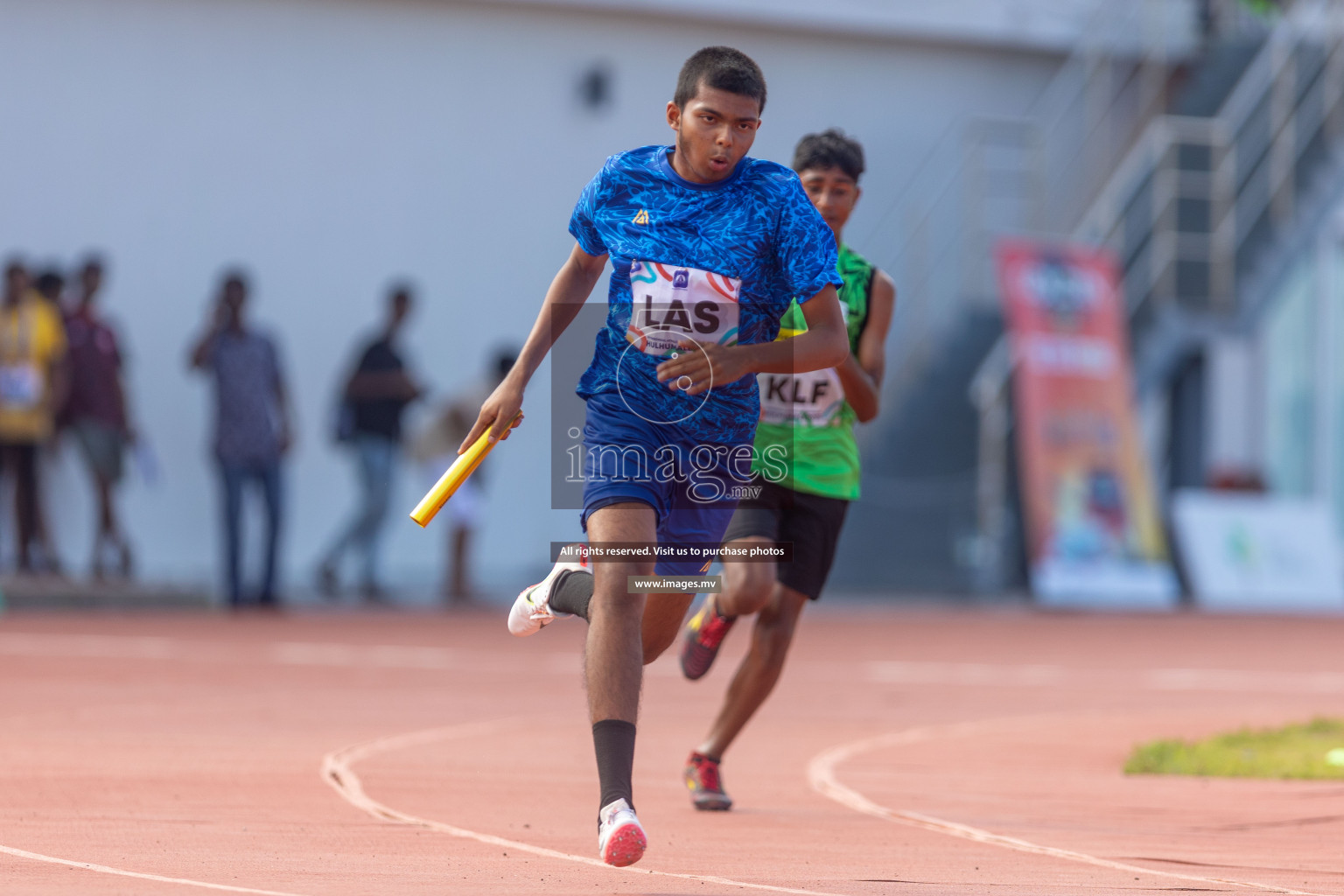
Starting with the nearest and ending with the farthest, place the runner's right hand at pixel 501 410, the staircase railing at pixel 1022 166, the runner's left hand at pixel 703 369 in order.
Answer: the runner's left hand at pixel 703 369, the runner's right hand at pixel 501 410, the staircase railing at pixel 1022 166

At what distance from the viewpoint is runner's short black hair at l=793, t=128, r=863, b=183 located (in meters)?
6.82

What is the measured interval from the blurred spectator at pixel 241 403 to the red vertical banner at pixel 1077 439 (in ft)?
21.0

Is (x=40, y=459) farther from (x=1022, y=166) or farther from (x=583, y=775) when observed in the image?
(x=1022, y=166)

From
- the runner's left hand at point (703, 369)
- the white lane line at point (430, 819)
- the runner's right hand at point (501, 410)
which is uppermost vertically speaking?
the runner's left hand at point (703, 369)

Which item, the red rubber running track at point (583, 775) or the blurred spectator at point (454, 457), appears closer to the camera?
the red rubber running track at point (583, 775)

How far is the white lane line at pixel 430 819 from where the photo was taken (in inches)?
198

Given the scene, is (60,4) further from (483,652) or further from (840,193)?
(840,193)

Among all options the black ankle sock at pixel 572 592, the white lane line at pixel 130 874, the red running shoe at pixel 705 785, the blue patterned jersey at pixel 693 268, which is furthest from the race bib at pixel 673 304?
the red running shoe at pixel 705 785

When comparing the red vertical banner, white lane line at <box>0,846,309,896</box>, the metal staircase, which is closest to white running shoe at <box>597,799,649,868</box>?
white lane line at <box>0,846,309,896</box>

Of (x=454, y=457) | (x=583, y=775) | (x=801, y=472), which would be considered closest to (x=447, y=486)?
(x=801, y=472)

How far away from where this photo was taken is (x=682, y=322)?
5.20m

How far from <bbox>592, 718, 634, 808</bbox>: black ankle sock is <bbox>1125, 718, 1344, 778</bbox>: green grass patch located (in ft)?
10.4

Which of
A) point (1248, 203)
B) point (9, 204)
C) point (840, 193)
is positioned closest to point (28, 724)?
point (840, 193)

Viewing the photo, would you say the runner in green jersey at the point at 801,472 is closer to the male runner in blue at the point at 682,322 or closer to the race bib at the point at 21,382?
the male runner in blue at the point at 682,322
